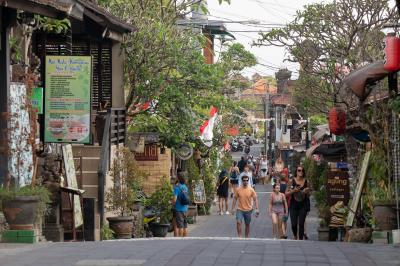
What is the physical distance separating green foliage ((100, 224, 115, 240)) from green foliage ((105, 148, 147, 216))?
73cm

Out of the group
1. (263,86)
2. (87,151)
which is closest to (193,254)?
(87,151)

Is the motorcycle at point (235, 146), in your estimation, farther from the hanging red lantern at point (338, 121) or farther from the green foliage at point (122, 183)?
the green foliage at point (122, 183)

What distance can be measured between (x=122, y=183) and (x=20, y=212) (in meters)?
6.38

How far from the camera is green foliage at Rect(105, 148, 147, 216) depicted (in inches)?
765

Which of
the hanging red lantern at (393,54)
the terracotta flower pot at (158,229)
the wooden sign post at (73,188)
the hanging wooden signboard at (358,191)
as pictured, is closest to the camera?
the hanging red lantern at (393,54)

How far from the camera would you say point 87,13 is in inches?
747

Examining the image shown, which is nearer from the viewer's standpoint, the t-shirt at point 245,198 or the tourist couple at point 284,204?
the tourist couple at point 284,204

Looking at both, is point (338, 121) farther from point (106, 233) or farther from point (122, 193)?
point (106, 233)

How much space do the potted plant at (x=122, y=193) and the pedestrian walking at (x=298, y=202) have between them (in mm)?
3785

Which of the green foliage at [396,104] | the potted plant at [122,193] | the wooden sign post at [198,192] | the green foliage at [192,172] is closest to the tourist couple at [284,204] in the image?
the potted plant at [122,193]

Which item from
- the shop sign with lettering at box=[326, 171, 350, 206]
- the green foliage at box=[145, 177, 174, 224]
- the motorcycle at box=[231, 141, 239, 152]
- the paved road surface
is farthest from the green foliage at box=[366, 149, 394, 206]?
the motorcycle at box=[231, 141, 239, 152]

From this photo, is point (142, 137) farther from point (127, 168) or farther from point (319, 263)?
point (319, 263)

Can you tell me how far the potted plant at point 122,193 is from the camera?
1927cm

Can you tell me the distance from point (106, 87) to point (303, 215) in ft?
20.0
